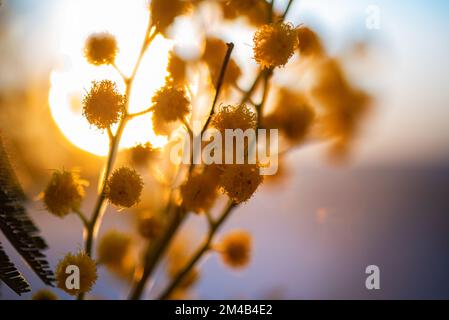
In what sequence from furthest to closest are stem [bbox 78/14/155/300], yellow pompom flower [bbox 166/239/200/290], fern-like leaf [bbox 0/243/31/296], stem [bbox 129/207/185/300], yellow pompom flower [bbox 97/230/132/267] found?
1. yellow pompom flower [bbox 166/239/200/290]
2. yellow pompom flower [bbox 97/230/132/267]
3. stem [bbox 129/207/185/300]
4. stem [bbox 78/14/155/300]
5. fern-like leaf [bbox 0/243/31/296]

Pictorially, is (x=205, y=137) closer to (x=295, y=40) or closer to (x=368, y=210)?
(x=295, y=40)

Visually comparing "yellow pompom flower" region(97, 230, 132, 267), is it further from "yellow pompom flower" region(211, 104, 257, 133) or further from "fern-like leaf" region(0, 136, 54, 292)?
"yellow pompom flower" region(211, 104, 257, 133)

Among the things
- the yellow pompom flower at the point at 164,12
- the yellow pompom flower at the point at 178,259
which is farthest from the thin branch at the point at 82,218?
the yellow pompom flower at the point at 178,259

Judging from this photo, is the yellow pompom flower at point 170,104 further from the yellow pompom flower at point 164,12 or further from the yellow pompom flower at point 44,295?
the yellow pompom flower at point 44,295

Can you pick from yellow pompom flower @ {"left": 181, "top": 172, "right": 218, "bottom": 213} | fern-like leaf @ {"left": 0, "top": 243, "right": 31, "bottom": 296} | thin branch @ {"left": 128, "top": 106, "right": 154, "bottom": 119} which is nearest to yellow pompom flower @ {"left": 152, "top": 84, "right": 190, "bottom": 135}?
thin branch @ {"left": 128, "top": 106, "right": 154, "bottom": 119}

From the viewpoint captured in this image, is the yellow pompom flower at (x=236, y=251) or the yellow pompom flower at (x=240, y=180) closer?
the yellow pompom flower at (x=240, y=180)
